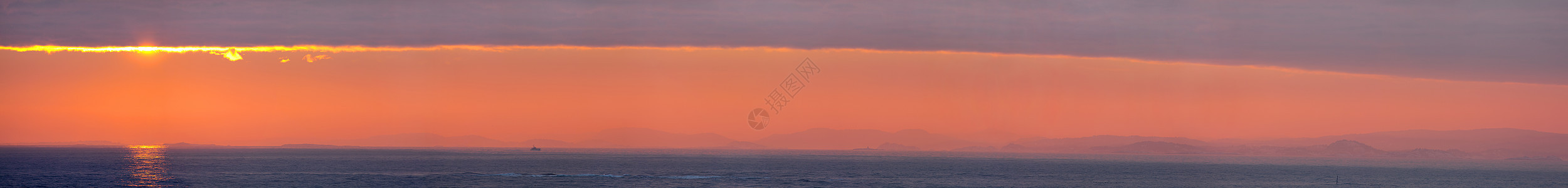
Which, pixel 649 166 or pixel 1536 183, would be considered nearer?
pixel 1536 183

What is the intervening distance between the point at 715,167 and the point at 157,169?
3449 inches

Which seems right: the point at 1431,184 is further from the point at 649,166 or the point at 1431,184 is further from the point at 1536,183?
the point at 649,166

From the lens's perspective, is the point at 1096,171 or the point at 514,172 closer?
the point at 514,172

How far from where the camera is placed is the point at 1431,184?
546 feet

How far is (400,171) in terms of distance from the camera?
166 metres

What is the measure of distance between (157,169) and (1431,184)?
193 metres

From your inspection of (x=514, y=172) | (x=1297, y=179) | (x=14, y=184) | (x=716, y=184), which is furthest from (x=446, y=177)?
(x=1297, y=179)

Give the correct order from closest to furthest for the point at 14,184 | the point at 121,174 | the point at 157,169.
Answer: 1. the point at 14,184
2. the point at 121,174
3. the point at 157,169

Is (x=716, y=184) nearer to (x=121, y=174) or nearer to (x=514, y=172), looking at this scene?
(x=514, y=172)

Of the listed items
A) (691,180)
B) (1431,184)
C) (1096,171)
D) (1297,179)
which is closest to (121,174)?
(691,180)

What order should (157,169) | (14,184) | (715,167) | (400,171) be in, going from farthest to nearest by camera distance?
(715,167), (157,169), (400,171), (14,184)

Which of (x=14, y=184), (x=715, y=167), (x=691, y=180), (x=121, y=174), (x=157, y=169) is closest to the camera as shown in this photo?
(x=14, y=184)

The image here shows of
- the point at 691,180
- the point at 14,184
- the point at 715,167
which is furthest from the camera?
the point at 715,167

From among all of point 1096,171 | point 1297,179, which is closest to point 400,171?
point 1096,171
